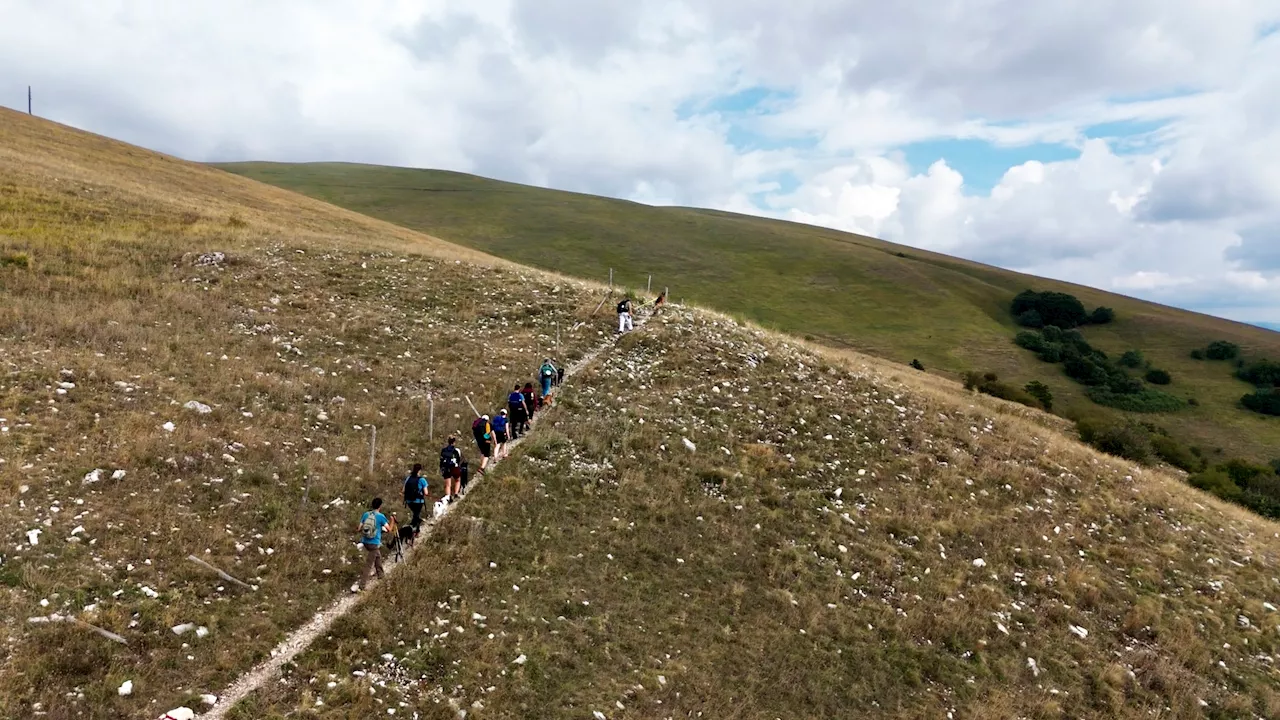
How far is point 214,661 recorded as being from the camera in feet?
29.2

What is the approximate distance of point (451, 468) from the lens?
47.3 ft

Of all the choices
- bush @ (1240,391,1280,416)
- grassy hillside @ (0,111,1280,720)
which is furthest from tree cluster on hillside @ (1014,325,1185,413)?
grassy hillside @ (0,111,1280,720)

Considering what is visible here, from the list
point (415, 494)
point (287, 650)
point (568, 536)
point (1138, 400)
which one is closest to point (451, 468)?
point (415, 494)

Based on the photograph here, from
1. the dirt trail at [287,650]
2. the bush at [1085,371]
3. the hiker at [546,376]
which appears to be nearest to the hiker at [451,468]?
the dirt trail at [287,650]

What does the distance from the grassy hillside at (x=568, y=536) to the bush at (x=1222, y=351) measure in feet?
242

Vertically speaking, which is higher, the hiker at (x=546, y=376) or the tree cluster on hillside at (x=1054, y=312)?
the tree cluster on hillside at (x=1054, y=312)

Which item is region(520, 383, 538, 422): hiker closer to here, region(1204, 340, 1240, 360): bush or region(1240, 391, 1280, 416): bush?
region(1240, 391, 1280, 416): bush

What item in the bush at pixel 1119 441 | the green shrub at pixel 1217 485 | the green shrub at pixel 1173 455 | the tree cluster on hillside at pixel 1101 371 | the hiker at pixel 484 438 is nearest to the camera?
the hiker at pixel 484 438

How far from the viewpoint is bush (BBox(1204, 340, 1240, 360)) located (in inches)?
3068

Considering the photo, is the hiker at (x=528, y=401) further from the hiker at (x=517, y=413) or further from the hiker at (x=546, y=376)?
the hiker at (x=546, y=376)

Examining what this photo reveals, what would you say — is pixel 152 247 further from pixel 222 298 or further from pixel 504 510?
pixel 504 510

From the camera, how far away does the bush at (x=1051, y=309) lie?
90363 mm

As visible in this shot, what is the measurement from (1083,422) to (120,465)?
38.6m

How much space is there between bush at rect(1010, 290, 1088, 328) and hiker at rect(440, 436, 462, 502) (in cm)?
9489
